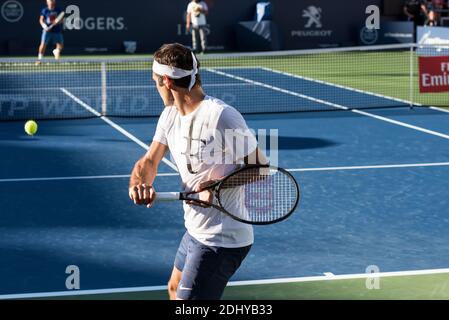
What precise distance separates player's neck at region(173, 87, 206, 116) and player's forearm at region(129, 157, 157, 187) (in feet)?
1.37

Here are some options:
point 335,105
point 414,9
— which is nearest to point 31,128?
point 335,105

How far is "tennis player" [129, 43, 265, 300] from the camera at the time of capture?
510 centimetres

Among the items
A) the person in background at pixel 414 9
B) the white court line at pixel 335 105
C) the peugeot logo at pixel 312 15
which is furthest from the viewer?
the person in background at pixel 414 9

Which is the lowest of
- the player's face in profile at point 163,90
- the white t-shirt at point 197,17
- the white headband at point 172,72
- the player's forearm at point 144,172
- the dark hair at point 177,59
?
the white t-shirt at point 197,17

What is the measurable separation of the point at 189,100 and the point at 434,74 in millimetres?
13630

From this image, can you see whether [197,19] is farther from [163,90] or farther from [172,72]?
[172,72]

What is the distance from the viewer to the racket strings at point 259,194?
201 inches

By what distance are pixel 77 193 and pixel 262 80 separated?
13.8m

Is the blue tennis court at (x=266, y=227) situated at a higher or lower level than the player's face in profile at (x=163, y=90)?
lower

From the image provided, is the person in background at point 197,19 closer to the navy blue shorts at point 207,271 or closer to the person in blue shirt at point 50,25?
the person in blue shirt at point 50,25

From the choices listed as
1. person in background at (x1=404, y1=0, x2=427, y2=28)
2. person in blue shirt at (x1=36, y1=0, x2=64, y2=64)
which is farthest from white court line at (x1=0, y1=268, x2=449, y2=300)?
person in background at (x1=404, y1=0, x2=427, y2=28)

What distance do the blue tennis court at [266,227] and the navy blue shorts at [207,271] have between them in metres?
2.38

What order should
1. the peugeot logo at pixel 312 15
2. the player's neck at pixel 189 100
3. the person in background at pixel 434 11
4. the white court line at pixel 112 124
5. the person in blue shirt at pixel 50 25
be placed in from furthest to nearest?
the peugeot logo at pixel 312 15, the person in background at pixel 434 11, the person in blue shirt at pixel 50 25, the white court line at pixel 112 124, the player's neck at pixel 189 100

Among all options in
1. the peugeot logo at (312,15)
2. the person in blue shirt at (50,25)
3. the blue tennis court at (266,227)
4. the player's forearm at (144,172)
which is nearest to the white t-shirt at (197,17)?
the peugeot logo at (312,15)
